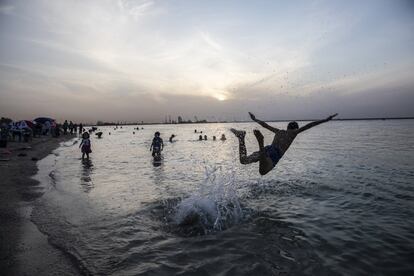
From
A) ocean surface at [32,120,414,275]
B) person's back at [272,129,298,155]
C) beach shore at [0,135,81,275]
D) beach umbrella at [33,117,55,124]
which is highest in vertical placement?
beach umbrella at [33,117,55,124]

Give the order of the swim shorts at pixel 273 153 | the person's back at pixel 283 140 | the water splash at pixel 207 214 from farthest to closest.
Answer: the person's back at pixel 283 140, the swim shorts at pixel 273 153, the water splash at pixel 207 214

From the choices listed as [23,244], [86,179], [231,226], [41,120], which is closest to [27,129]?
[41,120]

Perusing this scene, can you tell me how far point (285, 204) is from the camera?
1155 centimetres

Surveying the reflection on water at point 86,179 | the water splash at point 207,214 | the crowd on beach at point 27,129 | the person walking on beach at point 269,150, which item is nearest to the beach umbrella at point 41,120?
the crowd on beach at point 27,129

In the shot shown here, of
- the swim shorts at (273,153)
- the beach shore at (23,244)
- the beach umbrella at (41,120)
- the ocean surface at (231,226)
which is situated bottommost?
the ocean surface at (231,226)

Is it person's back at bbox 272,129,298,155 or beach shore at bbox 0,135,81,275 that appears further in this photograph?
person's back at bbox 272,129,298,155

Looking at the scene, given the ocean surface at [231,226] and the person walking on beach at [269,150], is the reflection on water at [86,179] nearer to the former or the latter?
the ocean surface at [231,226]

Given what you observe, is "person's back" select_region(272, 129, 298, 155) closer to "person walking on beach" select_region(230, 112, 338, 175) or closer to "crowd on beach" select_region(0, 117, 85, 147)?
"person walking on beach" select_region(230, 112, 338, 175)

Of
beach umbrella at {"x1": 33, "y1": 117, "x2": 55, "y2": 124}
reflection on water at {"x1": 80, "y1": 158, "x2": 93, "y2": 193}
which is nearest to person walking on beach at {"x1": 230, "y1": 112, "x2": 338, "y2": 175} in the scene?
reflection on water at {"x1": 80, "y1": 158, "x2": 93, "y2": 193}

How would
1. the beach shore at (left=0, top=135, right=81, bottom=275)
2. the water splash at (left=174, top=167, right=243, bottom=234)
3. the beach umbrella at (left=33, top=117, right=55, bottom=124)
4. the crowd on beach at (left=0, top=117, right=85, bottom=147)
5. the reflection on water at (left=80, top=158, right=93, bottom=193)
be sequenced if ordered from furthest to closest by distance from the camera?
the beach umbrella at (left=33, top=117, right=55, bottom=124), the crowd on beach at (left=0, top=117, right=85, bottom=147), the reflection on water at (left=80, top=158, right=93, bottom=193), the water splash at (left=174, top=167, right=243, bottom=234), the beach shore at (left=0, top=135, right=81, bottom=275)

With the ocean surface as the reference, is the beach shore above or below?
above

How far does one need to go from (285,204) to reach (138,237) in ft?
20.1

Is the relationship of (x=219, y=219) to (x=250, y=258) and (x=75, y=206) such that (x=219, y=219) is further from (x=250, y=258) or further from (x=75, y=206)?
(x=75, y=206)

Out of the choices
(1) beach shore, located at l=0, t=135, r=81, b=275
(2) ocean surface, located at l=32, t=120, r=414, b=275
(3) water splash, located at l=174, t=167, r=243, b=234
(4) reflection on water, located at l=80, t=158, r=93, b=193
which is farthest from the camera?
(4) reflection on water, located at l=80, t=158, r=93, b=193
